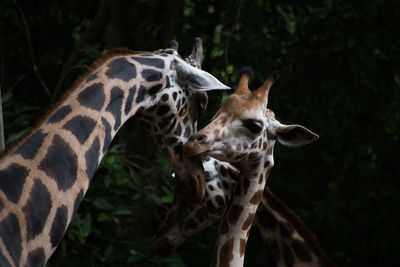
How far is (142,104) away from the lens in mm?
2623

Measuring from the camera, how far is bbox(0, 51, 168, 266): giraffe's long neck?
2.13 meters

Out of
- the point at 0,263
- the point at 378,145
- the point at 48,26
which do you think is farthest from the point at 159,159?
the point at 0,263

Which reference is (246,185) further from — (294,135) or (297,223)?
(297,223)

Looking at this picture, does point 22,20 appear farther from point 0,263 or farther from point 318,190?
point 0,263

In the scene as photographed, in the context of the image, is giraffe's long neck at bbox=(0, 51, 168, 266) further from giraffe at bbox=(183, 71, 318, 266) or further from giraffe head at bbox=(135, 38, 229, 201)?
giraffe at bbox=(183, 71, 318, 266)

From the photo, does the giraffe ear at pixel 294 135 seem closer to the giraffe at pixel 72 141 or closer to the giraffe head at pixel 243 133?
the giraffe head at pixel 243 133

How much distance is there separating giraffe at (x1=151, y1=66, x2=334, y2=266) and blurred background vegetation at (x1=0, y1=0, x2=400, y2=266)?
1.24m

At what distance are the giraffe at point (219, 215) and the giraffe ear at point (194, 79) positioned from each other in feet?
0.34

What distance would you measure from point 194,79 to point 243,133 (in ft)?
1.01

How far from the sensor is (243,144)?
260 centimetres

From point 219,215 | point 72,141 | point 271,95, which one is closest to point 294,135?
point 219,215

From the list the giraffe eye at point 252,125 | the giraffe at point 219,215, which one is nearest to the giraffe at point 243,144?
the giraffe eye at point 252,125

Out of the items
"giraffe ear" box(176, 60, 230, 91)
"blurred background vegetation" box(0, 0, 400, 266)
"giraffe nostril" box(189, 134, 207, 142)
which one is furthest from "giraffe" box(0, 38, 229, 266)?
"blurred background vegetation" box(0, 0, 400, 266)

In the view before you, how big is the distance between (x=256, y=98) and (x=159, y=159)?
217 centimetres
